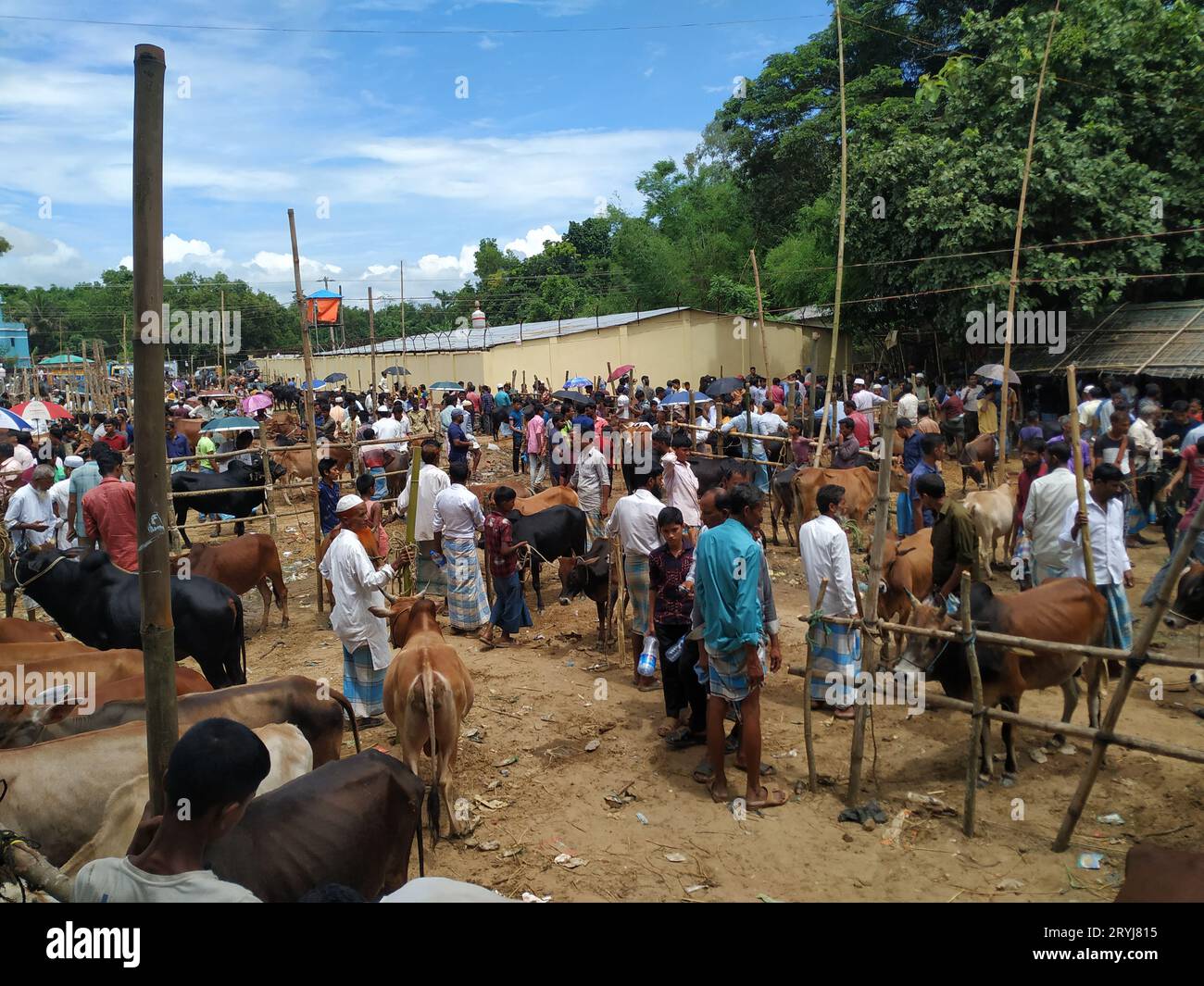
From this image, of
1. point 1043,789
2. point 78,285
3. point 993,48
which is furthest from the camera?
point 78,285

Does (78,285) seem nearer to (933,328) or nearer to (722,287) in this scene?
(722,287)

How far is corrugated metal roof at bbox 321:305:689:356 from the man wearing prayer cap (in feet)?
82.6

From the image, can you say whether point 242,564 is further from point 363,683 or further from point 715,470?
point 715,470

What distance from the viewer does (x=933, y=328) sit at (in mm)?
23391

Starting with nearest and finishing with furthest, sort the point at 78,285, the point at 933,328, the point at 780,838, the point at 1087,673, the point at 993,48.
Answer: the point at 780,838 → the point at 1087,673 → the point at 993,48 → the point at 933,328 → the point at 78,285

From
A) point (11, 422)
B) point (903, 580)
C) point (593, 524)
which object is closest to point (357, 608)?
point (903, 580)

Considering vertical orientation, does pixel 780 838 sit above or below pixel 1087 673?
below

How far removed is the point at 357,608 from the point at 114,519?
3.67 meters

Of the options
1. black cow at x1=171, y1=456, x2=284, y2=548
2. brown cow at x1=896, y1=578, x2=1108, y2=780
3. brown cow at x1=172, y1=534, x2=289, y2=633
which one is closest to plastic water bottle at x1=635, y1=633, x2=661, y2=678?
brown cow at x1=896, y1=578, x2=1108, y2=780

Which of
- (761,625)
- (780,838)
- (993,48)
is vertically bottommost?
(780,838)

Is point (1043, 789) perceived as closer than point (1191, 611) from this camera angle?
Yes

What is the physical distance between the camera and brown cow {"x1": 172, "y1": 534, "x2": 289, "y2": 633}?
10.3 metres
